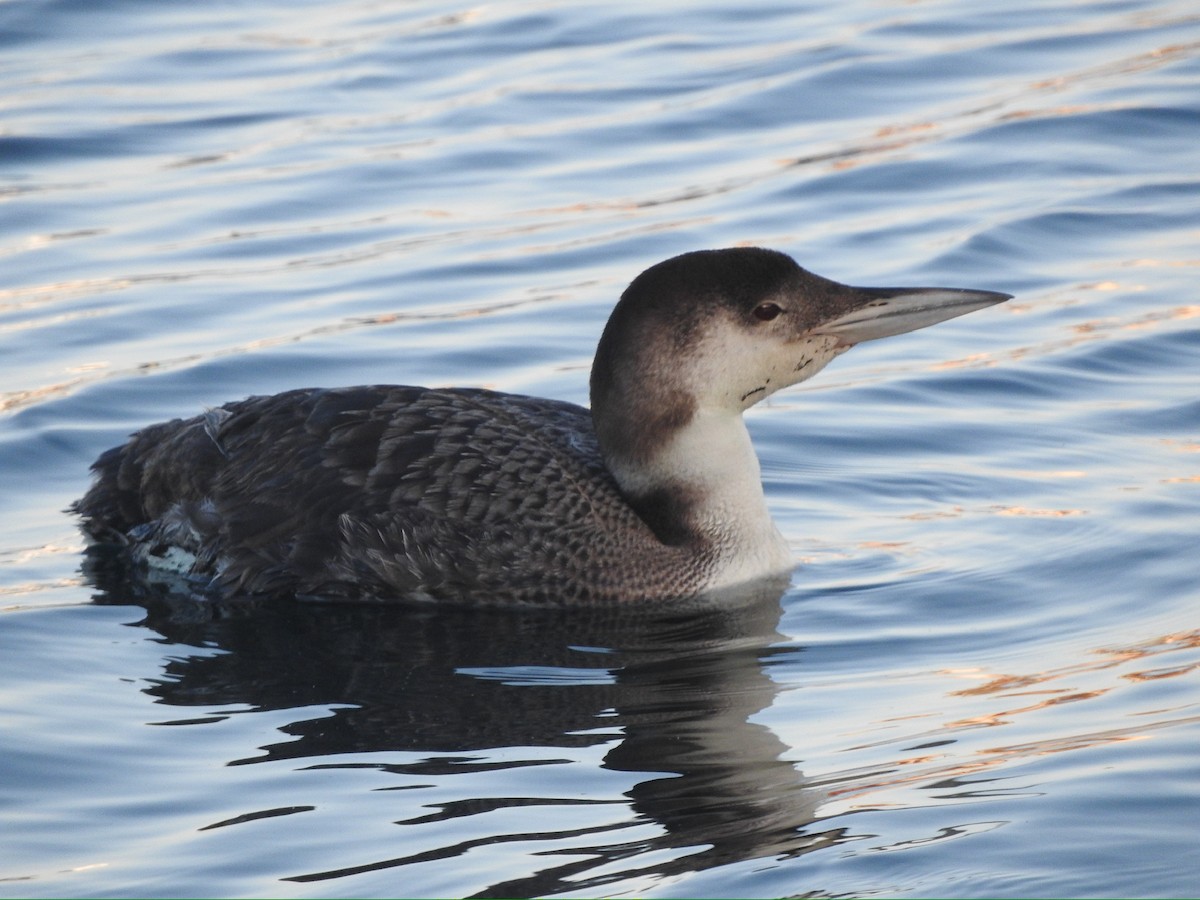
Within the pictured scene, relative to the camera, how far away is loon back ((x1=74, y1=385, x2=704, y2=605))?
5.87 meters

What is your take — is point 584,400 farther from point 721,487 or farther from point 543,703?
point 543,703

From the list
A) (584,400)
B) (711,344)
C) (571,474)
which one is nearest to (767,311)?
(711,344)

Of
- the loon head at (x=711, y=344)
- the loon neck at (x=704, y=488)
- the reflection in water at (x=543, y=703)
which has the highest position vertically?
the loon head at (x=711, y=344)

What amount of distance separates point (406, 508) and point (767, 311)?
117cm

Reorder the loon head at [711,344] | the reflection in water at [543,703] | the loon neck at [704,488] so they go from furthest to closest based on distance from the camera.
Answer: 1. the loon neck at [704,488]
2. the loon head at [711,344]
3. the reflection in water at [543,703]

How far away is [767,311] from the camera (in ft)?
19.2

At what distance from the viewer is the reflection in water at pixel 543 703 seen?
13.9ft

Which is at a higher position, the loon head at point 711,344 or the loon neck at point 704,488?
the loon head at point 711,344

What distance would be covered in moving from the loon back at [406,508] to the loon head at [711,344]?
0.72ft

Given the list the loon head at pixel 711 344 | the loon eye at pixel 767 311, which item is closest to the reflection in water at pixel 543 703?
the loon head at pixel 711 344

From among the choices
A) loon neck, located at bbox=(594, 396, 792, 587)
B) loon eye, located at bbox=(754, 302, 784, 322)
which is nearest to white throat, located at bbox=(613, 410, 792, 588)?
loon neck, located at bbox=(594, 396, 792, 587)

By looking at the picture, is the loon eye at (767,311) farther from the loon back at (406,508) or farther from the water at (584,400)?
the water at (584,400)

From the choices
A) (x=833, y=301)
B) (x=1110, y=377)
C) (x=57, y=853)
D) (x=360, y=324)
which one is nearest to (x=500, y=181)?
(x=360, y=324)

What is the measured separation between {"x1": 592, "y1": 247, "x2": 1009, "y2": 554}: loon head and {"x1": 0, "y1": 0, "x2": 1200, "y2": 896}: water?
0.51 m
